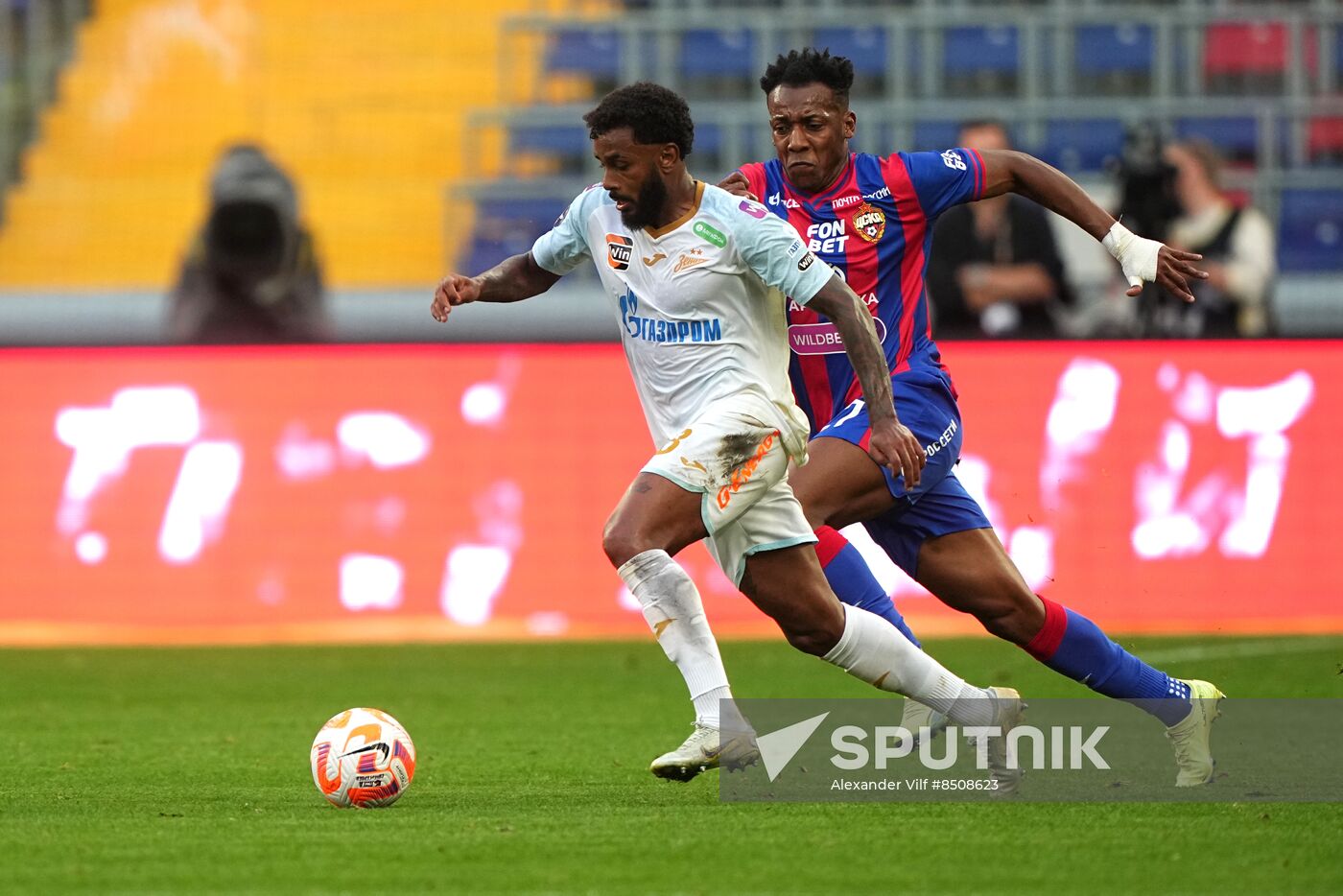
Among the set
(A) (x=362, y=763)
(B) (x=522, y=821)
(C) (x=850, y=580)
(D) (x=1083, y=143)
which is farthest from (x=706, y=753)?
(D) (x=1083, y=143)

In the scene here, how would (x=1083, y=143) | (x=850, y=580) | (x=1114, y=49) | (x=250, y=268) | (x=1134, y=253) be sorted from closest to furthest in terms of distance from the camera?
(x=1134, y=253) → (x=850, y=580) → (x=250, y=268) → (x=1083, y=143) → (x=1114, y=49)

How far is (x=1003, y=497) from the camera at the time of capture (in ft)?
35.7

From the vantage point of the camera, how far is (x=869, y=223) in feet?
20.2

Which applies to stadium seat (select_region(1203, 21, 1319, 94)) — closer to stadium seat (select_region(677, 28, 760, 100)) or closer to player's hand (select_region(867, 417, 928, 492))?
stadium seat (select_region(677, 28, 760, 100))

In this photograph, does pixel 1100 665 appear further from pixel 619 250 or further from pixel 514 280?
pixel 514 280

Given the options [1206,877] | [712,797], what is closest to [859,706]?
[712,797]

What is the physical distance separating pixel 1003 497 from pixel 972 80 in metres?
4.55

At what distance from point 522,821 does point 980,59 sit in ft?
33.5

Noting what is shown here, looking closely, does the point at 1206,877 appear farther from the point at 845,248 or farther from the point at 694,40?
the point at 694,40

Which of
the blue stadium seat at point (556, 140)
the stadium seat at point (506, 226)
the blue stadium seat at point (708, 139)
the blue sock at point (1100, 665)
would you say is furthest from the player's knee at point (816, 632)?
the blue stadium seat at point (556, 140)

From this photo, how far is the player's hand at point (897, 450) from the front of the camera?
534 cm

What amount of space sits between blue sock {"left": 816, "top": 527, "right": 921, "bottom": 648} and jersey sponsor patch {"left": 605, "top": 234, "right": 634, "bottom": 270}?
1123mm

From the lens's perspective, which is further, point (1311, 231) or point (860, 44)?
point (860, 44)

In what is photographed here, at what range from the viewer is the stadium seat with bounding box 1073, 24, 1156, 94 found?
14375mm
